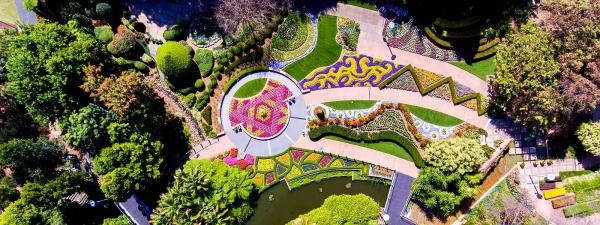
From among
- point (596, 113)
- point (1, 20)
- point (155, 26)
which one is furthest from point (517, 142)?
point (1, 20)

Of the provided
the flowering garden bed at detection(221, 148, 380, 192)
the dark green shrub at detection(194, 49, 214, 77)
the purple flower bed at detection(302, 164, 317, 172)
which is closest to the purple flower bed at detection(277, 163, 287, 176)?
the flowering garden bed at detection(221, 148, 380, 192)

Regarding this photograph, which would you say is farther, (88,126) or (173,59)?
(173,59)

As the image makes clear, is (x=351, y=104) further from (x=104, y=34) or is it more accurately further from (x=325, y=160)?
(x=104, y=34)

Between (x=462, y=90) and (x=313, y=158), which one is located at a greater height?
(x=462, y=90)

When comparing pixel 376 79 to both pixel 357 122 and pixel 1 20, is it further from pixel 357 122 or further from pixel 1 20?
pixel 1 20

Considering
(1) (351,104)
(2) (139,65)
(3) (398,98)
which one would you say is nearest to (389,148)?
(3) (398,98)

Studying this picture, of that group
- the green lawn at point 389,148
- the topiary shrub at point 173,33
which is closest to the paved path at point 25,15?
the topiary shrub at point 173,33

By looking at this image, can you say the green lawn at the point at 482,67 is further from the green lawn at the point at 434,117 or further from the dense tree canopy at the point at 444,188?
the dense tree canopy at the point at 444,188

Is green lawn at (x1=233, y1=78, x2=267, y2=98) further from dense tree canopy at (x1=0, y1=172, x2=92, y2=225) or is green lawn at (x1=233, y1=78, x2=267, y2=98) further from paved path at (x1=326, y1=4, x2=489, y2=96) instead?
dense tree canopy at (x1=0, y1=172, x2=92, y2=225)
